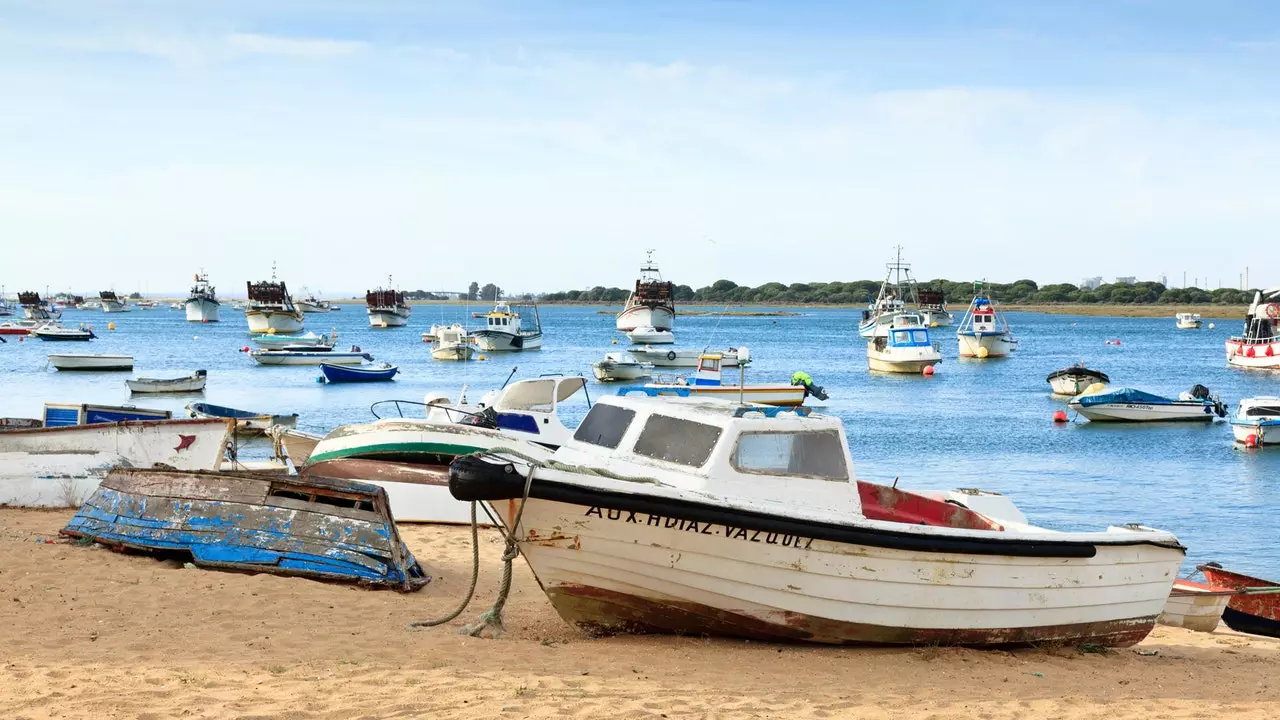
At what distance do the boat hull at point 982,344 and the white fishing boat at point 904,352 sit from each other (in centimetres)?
1443

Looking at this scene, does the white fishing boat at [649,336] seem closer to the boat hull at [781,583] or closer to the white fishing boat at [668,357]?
the white fishing boat at [668,357]

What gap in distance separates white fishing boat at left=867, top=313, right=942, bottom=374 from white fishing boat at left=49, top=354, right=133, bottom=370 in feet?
130

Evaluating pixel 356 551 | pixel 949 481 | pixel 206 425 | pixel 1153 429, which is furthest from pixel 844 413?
pixel 356 551

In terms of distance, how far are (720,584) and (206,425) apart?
31.5 ft

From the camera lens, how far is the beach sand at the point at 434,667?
7785mm

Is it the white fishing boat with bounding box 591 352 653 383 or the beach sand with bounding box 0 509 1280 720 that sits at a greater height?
the beach sand with bounding box 0 509 1280 720

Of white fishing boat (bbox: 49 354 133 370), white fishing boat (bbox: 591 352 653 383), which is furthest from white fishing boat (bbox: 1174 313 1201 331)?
white fishing boat (bbox: 49 354 133 370)

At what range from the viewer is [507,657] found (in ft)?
30.0

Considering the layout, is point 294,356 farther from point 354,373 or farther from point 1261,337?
point 1261,337

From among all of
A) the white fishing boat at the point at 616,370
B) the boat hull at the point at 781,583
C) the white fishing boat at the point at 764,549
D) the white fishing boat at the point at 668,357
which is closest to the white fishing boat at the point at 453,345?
the white fishing boat at the point at 668,357

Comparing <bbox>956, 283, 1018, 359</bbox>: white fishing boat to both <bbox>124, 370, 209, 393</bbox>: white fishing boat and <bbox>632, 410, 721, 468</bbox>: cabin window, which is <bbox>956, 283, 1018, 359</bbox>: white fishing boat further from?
<bbox>632, 410, 721, 468</bbox>: cabin window

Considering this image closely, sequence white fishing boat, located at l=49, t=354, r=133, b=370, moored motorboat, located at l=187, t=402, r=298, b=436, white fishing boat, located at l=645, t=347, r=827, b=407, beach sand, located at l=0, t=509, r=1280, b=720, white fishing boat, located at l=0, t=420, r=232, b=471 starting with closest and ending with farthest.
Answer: beach sand, located at l=0, t=509, r=1280, b=720
white fishing boat, located at l=0, t=420, r=232, b=471
moored motorboat, located at l=187, t=402, r=298, b=436
white fishing boat, located at l=645, t=347, r=827, b=407
white fishing boat, located at l=49, t=354, r=133, b=370

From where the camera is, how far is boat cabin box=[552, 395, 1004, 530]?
9883mm

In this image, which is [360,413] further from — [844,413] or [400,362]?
[400,362]
